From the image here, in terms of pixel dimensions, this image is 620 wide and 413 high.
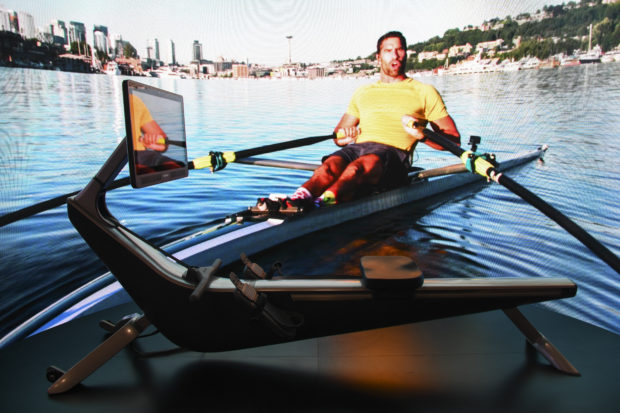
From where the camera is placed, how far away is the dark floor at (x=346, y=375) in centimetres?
95

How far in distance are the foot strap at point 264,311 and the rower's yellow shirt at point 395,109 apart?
2.35 metres

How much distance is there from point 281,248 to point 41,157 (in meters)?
4.62

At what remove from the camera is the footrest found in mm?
897

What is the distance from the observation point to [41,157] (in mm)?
5289

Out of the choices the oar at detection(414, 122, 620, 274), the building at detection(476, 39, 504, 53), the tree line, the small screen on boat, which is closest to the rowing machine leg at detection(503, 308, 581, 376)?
the oar at detection(414, 122, 620, 274)

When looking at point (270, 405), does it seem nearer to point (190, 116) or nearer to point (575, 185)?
point (575, 185)

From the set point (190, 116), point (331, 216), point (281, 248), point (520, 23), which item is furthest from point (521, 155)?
point (190, 116)

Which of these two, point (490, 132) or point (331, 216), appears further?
point (490, 132)

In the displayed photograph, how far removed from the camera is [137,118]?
0.89m

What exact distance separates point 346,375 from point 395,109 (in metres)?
2.41

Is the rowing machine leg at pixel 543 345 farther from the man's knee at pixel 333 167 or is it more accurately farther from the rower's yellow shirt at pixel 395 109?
the rower's yellow shirt at pixel 395 109

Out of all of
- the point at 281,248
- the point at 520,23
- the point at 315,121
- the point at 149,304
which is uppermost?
the point at 520,23

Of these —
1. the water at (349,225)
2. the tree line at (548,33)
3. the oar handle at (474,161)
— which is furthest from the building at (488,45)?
the oar handle at (474,161)

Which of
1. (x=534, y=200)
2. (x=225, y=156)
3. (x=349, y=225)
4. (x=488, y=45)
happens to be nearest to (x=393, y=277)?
(x=534, y=200)
